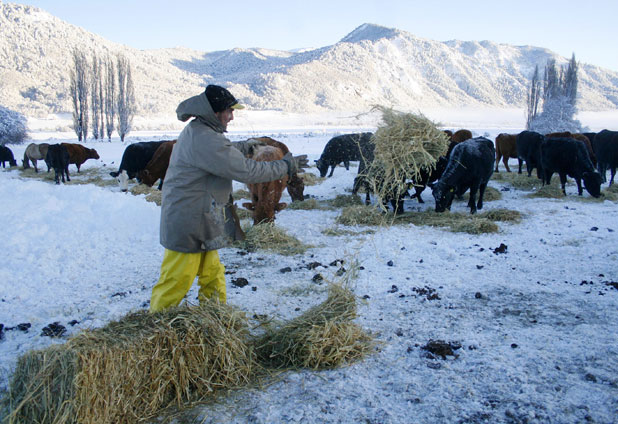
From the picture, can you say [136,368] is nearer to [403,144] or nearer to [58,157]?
[403,144]

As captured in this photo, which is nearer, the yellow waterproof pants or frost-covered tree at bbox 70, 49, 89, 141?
the yellow waterproof pants

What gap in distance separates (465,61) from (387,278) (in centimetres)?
18278

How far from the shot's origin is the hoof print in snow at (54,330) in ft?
12.1

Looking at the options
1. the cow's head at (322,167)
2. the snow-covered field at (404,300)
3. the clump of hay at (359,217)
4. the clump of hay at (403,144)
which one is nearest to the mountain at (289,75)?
the cow's head at (322,167)

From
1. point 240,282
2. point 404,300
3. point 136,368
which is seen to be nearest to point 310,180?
point 240,282

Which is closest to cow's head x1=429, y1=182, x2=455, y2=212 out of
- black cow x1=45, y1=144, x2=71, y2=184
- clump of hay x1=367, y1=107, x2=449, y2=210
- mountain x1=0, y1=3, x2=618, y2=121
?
clump of hay x1=367, y1=107, x2=449, y2=210

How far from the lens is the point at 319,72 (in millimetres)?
114125

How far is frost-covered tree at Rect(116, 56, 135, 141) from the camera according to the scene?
45.7m

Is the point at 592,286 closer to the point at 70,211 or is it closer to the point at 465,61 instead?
the point at 70,211

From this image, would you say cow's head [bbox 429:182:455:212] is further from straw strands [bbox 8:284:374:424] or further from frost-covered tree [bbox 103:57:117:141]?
frost-covered tree [bbox 103:57:117:141]

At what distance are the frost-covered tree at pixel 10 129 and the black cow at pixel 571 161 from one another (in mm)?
35023

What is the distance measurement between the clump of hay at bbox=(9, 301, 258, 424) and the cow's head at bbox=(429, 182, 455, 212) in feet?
21.2

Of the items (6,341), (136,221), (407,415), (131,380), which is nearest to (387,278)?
(407,415)

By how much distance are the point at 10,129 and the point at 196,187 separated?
36016mm
